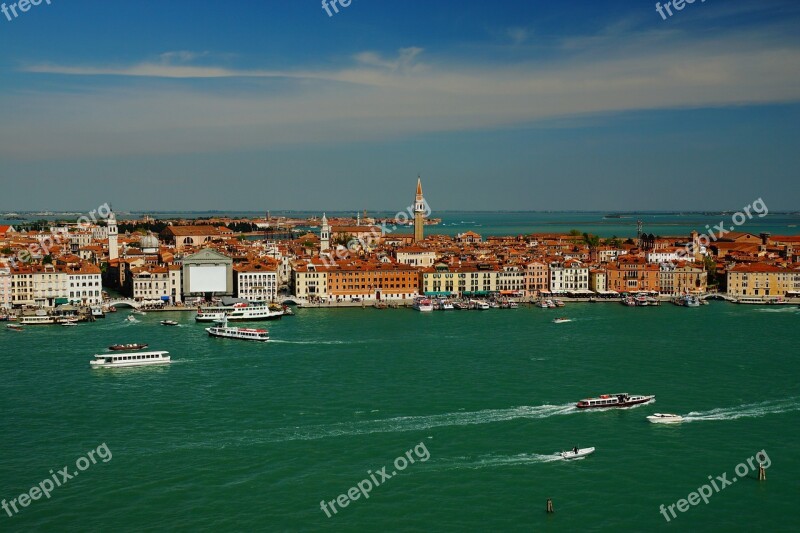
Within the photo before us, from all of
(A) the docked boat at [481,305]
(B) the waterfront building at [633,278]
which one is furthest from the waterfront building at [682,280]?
(A) the docked boat at [481,305]

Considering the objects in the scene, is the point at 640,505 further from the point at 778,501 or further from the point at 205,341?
the point at 205,341

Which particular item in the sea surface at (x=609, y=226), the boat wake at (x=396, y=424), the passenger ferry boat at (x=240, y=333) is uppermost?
the sea surface at (x=609, y=226)

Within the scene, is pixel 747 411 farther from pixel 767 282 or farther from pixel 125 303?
pixel 125 303

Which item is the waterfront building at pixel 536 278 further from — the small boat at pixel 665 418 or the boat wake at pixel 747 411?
the small boat at pixel 665 418

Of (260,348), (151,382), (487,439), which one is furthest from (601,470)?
(260,348)

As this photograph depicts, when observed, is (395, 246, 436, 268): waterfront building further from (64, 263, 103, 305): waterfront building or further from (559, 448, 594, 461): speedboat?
(559, 448, 594, 461): speedboat

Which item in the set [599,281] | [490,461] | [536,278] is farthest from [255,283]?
[490,461]
